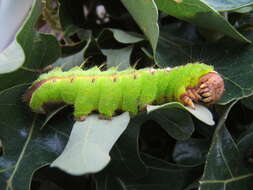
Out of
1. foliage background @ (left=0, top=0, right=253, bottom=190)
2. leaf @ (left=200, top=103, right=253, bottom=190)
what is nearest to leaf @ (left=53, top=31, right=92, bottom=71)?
foliage background @ (left=0, top=0, right=253, bottom=190)

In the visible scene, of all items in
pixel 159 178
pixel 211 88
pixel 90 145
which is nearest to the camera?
pixel 90 145

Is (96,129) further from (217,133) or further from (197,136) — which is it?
(197,136)

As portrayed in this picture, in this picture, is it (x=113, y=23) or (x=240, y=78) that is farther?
(x=113, y=23)

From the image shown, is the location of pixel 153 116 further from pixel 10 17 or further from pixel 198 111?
pixel 10 17

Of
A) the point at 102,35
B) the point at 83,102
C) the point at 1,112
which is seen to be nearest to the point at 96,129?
the point at 83,102

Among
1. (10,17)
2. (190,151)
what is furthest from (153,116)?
(10,17)

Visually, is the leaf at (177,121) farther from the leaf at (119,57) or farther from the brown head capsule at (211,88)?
the leaf at (119,57)
